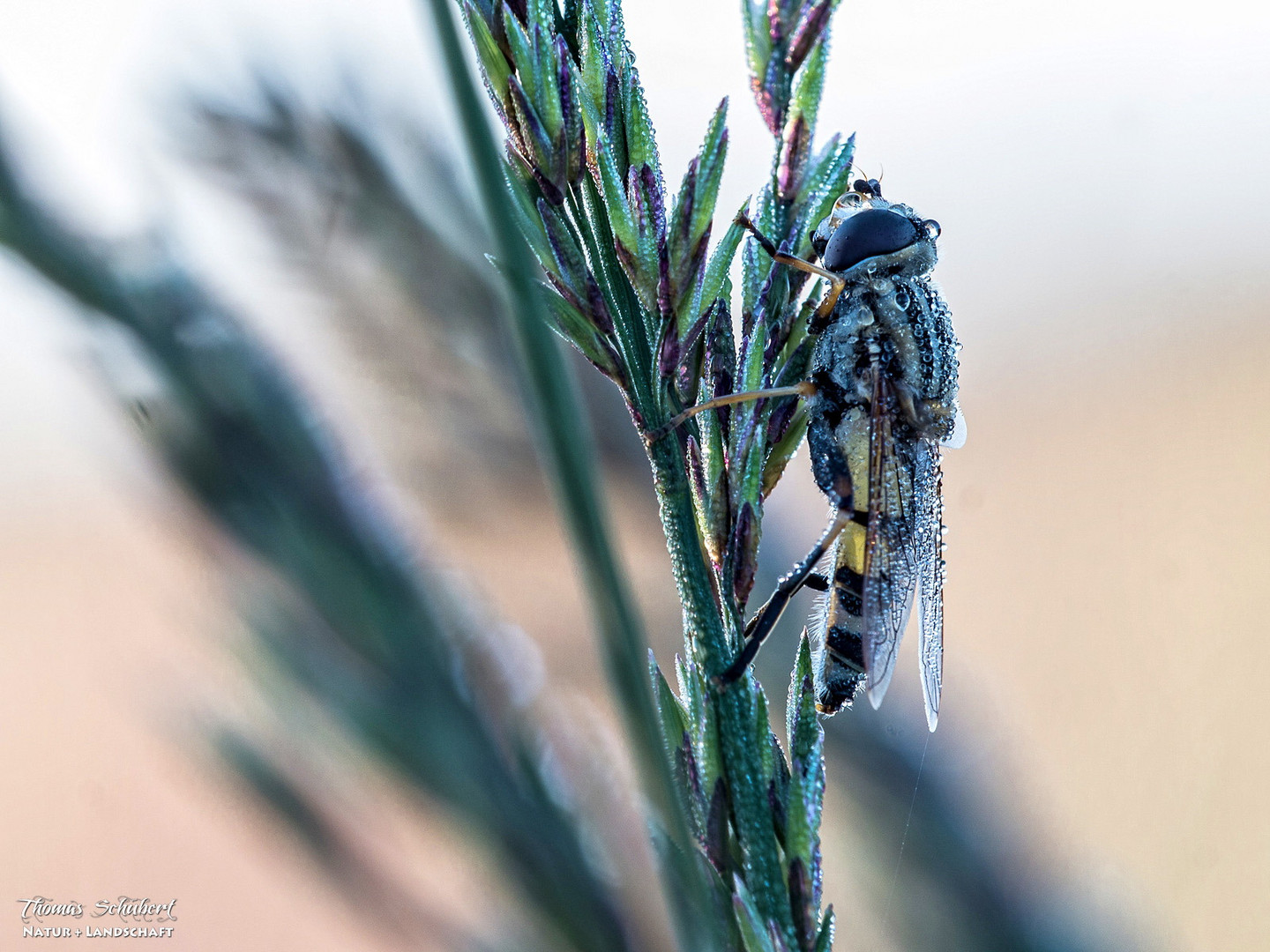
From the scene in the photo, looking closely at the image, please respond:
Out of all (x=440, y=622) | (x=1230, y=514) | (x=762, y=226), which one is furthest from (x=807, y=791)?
(x=1230, y=514)

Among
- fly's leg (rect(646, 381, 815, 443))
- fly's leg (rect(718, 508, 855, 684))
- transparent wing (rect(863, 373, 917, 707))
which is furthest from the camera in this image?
transparent wing (rect(863, 373, 917, 707))

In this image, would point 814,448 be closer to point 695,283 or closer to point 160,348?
point 695,283

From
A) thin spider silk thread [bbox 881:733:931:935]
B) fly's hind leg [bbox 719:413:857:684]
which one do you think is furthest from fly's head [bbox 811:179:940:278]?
thin spider silk thread [bbox 881:733:931:935]

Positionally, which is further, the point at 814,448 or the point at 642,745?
the point at 814,448

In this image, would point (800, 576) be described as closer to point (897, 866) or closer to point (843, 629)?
point (843, 629)

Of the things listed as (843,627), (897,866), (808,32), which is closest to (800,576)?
(843,627)

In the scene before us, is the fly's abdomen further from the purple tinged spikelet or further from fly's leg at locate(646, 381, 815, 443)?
the purple tinged spikelet

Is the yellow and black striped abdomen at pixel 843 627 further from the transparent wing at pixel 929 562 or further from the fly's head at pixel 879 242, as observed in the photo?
the fly's head at pixel 879 242

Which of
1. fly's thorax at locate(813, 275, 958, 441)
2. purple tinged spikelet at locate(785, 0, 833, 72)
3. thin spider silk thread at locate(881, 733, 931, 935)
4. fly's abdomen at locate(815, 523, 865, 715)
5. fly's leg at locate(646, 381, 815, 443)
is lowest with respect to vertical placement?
thin spider silk thread at locate(881, 733, 931, 935)

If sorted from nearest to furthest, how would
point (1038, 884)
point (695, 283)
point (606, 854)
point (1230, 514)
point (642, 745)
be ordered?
point (642, 745), point (606, 854), point (695, 283), point (1038, 884), point (1230, 514)
